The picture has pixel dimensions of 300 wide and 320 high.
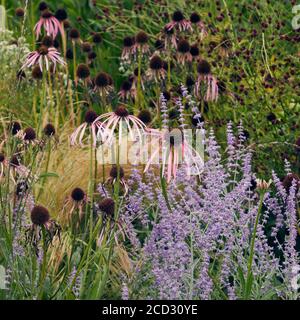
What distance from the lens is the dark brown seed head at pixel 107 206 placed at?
3.31 metres

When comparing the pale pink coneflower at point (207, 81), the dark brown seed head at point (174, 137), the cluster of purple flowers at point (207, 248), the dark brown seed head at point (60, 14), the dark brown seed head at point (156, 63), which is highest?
the dark brown seed head at point (60, 14)

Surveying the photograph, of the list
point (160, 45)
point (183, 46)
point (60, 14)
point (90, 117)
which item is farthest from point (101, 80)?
point (60, 14)

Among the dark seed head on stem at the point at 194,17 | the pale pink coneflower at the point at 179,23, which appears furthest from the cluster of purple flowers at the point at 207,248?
the dark seed head on stem at the point at 194,17

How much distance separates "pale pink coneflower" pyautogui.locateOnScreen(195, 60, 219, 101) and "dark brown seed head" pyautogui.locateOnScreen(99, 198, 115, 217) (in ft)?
4.93

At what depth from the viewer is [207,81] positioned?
186 inches

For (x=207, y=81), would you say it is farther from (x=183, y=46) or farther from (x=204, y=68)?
(x=183, y=46)

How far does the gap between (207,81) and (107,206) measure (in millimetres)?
1567

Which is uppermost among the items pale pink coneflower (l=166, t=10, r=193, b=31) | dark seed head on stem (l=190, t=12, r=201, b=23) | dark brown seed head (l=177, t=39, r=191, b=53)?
dark seed head on stem (l=190, t=12, r=201, b=23)

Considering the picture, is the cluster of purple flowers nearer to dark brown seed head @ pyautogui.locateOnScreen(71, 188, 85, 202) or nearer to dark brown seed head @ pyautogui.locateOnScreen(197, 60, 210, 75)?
dark brown seed head @ pyautogui.locateOnScreen(71, 188, 85, 202)

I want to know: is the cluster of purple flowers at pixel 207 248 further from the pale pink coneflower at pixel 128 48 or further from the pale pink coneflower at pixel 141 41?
the pale pink coneflower at pixel 128 48

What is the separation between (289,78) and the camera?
17.1 feet

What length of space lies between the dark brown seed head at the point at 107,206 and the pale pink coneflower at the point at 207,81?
1503mm

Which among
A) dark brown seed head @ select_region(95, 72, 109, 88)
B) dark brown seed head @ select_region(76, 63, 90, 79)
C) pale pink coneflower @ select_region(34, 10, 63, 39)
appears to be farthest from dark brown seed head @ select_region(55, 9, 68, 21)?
dark brown seed head @ select_region(95, 72, 109, 88)

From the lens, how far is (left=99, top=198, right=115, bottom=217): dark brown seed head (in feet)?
10.9
